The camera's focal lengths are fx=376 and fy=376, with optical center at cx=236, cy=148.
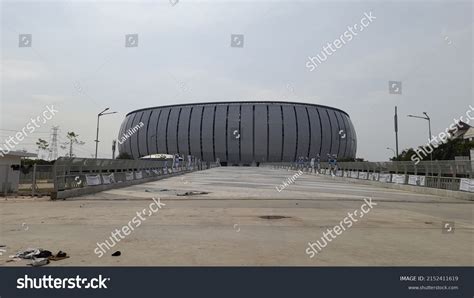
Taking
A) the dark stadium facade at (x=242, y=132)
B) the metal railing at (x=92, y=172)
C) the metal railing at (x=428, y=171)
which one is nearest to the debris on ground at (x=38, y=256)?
the metal railing at (x=92, y=172)

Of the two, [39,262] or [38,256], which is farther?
[38,256]

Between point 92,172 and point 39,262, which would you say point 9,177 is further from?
point 39,262

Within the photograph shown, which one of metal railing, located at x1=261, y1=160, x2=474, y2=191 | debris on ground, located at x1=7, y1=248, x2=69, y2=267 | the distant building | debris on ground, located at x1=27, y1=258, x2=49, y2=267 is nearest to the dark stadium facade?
metal railing, located at x1=261, y1=160, x2=474, y2=191

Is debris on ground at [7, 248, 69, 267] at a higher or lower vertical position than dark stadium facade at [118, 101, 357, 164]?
lower

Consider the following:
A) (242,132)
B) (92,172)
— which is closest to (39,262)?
(92,172)

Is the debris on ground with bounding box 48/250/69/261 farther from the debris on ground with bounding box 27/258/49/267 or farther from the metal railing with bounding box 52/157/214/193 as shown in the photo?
the metal railing with bounding box 52/157/214/193

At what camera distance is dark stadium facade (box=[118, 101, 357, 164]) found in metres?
141

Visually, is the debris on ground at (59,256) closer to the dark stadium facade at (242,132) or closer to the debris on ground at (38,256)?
the debris on ground at (38,256)

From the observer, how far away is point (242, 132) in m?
140

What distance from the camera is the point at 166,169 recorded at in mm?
39531

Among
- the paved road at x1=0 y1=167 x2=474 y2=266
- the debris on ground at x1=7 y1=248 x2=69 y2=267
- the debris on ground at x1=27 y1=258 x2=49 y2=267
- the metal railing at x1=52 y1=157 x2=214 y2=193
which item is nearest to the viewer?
the debris on ground at x1=27 y1=258 x2=49 y2=267
